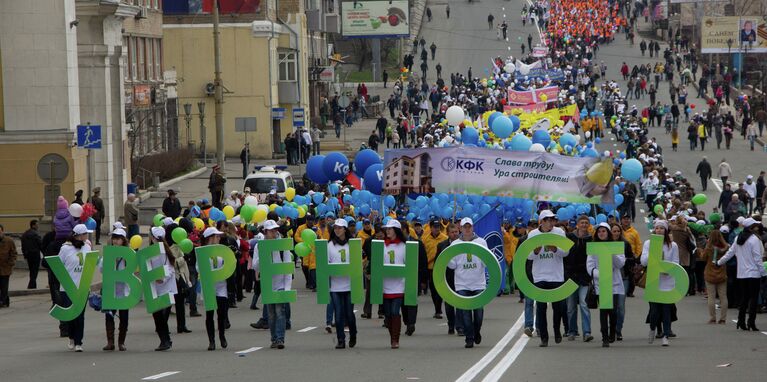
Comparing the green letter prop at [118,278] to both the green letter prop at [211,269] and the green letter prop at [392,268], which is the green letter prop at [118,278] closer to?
the green letter prop at [211,269]

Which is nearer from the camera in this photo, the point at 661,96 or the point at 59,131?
the point at 59,131

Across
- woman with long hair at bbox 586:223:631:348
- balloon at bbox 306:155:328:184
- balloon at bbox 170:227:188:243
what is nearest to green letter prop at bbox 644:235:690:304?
woman with long hair at bbox 586:223:631:348

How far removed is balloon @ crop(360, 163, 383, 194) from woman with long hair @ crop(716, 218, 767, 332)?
9.73 metres

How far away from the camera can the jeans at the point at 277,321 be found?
742 inches

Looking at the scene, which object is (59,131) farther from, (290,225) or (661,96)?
(661,96)

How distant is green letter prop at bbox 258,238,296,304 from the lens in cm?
1889

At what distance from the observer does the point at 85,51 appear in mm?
40531

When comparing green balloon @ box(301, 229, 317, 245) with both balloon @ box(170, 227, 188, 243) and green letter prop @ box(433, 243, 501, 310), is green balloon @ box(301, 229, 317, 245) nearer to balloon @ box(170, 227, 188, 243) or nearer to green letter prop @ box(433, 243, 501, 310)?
balloon @ box(170, 227, 188, 243)

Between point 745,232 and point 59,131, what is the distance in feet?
66.2

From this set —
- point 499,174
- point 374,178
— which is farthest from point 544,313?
point 374,178

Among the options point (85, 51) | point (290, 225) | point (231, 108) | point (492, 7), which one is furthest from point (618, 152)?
point (492, 7)

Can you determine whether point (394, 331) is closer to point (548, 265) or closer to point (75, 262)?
point (548, 265)

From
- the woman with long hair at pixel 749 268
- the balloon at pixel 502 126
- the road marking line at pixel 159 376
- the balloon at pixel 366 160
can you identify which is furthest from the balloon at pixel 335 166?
the road marking line at pixel 159 376

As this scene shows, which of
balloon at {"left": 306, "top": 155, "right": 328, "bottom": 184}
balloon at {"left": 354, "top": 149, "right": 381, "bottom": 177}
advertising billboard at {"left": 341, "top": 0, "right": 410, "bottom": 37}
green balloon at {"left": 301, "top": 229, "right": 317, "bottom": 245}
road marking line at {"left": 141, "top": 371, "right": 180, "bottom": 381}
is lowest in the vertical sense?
road marking line at {"left": 141, "top": 371, "right": 180, "bottom": 381}
